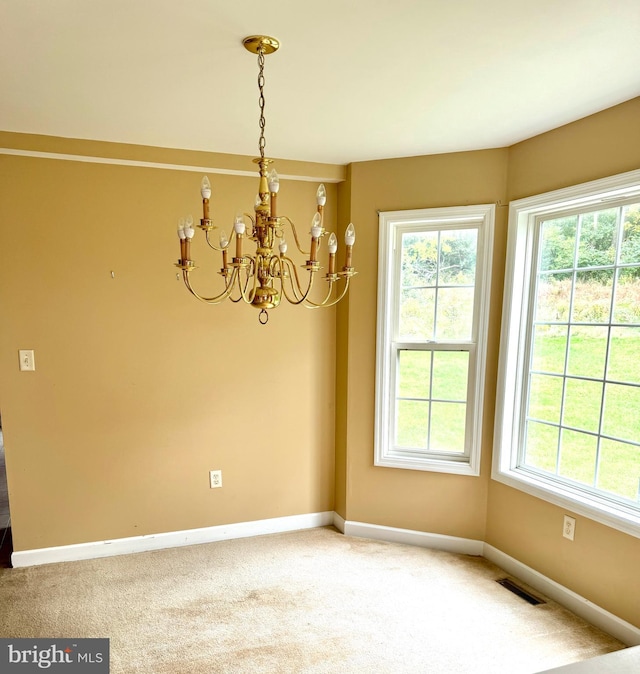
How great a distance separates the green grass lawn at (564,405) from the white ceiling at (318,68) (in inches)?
45.1

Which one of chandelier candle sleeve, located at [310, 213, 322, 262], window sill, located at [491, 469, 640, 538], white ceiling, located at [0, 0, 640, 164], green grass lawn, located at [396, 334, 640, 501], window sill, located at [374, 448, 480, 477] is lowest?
window sill, located at [374, 448, 480, 477]

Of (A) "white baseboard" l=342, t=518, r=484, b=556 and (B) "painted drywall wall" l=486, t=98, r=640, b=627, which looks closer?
(B) "painted drywall wall" l=486, t=98, r=640, b=627

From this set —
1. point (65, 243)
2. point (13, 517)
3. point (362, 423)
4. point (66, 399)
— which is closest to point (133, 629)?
point (13, 517)

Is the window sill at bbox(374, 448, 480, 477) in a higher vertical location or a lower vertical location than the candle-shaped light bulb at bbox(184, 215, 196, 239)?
lower

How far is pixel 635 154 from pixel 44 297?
3041 mm

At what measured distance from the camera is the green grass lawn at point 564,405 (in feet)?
6.82

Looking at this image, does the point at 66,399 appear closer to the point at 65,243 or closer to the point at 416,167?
the point at 65,243

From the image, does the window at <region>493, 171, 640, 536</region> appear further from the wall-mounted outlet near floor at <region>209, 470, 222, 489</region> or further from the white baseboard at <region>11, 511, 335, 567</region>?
the wall-mounted outlet near floor at <region>209, 470, 222, 489</region>

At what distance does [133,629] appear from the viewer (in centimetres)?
204

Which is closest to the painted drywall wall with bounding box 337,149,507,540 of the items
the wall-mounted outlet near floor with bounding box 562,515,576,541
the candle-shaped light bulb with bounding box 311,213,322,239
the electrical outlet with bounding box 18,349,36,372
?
the wall-mounted outlet near floor with bounding box 562,515,576,541

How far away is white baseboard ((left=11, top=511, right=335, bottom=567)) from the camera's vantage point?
2.58m

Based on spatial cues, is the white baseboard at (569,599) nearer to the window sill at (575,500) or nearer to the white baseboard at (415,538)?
the white baseboard at (415,538)

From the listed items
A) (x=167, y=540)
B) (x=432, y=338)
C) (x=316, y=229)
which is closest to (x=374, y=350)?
(x=432, y=338)

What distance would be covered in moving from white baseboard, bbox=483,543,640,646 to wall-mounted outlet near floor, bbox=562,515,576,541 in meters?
0.28
